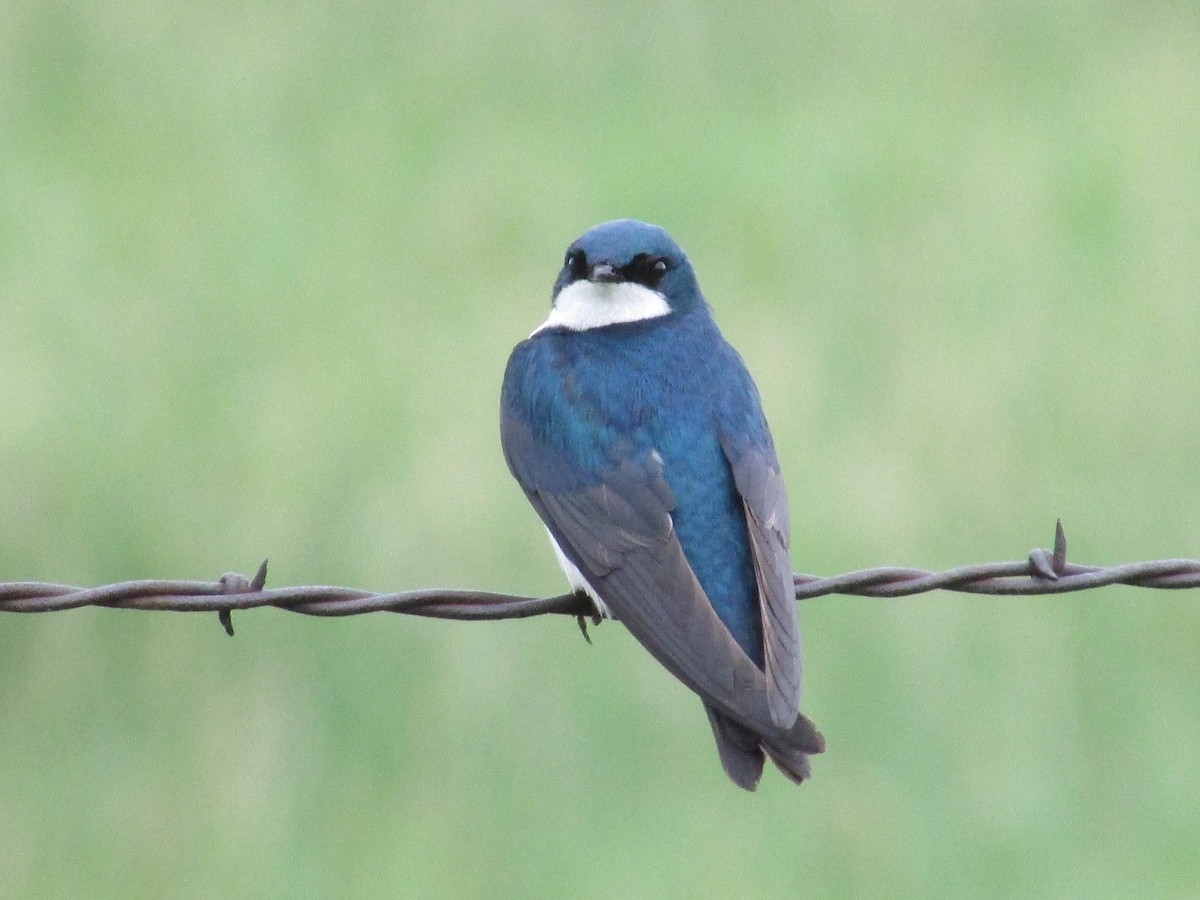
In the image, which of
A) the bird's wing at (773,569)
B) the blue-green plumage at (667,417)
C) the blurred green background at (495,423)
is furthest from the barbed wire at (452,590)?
the blurred green background at (495,423)

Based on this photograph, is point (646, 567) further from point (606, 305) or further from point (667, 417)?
point (606, 305)

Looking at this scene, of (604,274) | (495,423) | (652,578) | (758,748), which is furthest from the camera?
(495,423)

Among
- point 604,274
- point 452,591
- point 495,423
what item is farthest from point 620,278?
point 495,423

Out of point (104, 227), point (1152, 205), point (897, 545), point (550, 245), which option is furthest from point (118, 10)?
point (897, 545)

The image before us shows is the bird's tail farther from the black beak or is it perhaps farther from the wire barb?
the black beak

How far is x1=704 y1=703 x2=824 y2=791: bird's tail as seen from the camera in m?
3.50

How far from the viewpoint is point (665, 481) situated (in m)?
4.09

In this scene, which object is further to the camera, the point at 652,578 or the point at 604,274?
the point at 604,274

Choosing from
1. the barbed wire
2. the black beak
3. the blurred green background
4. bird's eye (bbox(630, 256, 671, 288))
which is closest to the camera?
the barbed wire

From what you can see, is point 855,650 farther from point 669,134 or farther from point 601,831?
point 669,134

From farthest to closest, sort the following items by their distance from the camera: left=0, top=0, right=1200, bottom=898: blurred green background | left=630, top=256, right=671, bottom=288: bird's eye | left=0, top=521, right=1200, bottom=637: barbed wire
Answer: left=0, top=0, right=1200, bottom=898: blurred green background < left=630, top=256, right=671, bottom=288: bird's eye < left=0, top=521, right=1200, bottom=637: barbed wire

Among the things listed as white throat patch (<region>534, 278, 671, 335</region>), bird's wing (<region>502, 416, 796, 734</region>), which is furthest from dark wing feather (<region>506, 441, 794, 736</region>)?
white throat patch (<region>534, 278, 671, 335</region>)

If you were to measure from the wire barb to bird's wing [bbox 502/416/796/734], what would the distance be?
0.69 ft

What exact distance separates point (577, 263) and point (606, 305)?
0.39ft
